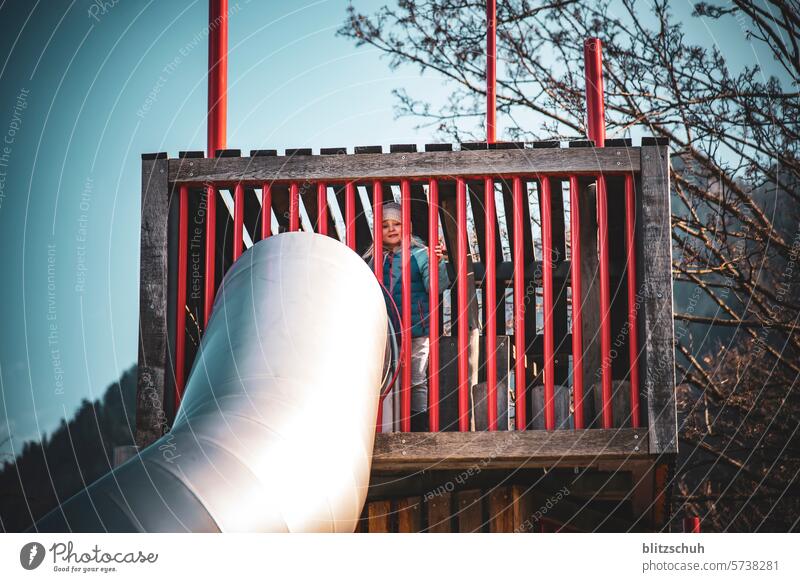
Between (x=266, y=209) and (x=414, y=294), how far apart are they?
113 cm

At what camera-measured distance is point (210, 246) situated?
7.34 metres

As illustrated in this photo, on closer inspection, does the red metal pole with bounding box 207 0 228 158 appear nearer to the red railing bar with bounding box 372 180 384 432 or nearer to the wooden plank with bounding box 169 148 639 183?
the wooden plank with bounding box 169 148 639 183

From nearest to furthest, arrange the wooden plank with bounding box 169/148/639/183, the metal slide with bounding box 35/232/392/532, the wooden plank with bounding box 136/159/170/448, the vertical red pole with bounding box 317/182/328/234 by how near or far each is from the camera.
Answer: the metal slide with bounding box 35/232/392/532
the wooden plank with bounding box 136/159/170/448
the wooden plank with bounding box 169/148/639/183
the vertical red pole with bounding box 317/182/328/234

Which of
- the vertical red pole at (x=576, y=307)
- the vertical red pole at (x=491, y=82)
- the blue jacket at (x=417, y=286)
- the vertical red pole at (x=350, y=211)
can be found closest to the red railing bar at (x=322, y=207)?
the vertical red pole at (x=350, y=211)

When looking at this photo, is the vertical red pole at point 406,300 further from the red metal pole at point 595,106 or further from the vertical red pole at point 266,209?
the red metal pole at point 595,106

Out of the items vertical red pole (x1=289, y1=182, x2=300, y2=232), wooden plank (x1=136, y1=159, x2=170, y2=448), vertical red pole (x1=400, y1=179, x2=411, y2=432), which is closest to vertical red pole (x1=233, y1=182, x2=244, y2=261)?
vertical red pole (x1=289, y1=182, x2=300, y2=232)

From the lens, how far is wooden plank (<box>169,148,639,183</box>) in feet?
23.1

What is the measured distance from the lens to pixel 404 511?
7785mm

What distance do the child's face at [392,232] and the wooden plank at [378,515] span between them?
175 cm

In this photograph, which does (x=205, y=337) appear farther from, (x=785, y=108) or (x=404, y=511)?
(x=785, y=108)

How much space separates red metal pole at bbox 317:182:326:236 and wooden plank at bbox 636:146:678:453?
1992 mm

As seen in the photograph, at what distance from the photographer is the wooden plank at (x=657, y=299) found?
6582mm

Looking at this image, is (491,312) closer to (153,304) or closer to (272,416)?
(153,304)

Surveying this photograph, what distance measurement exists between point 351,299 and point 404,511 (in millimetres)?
2703
